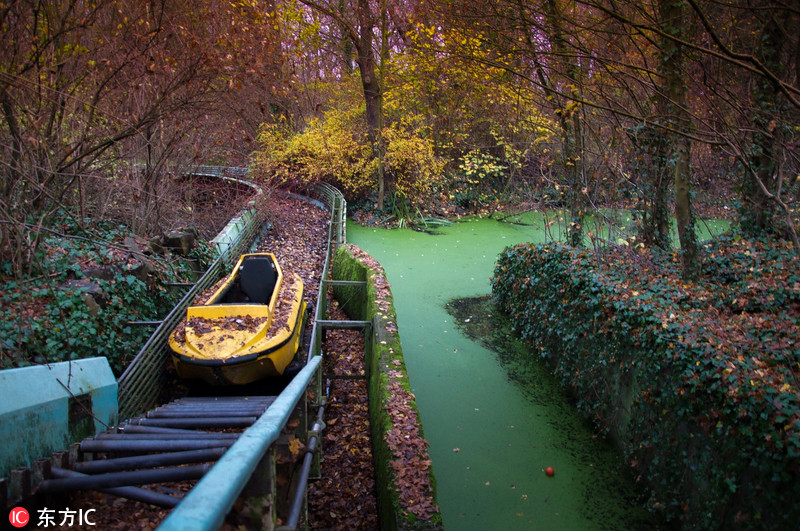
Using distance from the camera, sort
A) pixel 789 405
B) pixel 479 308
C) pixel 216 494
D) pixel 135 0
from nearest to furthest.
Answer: pixel 216 494 → pixel 789 405 → pixel 135 0 → pixel 479 308

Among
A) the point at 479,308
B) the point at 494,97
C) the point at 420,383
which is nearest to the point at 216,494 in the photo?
the point at 420,383

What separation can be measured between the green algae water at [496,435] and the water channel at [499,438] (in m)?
0.01

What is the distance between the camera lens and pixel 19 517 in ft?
8.66

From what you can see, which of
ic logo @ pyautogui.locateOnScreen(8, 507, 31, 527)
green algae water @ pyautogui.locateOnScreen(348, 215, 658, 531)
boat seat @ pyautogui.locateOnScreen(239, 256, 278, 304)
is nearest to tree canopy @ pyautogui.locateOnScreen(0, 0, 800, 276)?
ic logo @ pyautogui.locateOnScreen(8, 507, 31, 527)

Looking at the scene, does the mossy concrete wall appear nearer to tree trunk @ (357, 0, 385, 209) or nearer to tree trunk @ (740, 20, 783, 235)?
tree trunk @ (740, 20, 783, 235)

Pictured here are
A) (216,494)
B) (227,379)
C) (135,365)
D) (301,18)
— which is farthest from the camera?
(301,18)

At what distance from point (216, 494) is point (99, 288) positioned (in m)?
6.92

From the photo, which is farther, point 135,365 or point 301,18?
point 301,18

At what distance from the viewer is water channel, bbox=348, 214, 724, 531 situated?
17.1ft

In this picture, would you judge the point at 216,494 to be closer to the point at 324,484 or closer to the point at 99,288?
the point at 324,484

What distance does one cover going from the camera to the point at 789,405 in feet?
12.1

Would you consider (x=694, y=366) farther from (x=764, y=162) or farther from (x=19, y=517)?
(x=764, y=162)

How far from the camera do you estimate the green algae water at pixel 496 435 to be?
5227mm

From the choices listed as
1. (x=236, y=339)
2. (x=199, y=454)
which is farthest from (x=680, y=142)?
(x=199, y=454)
